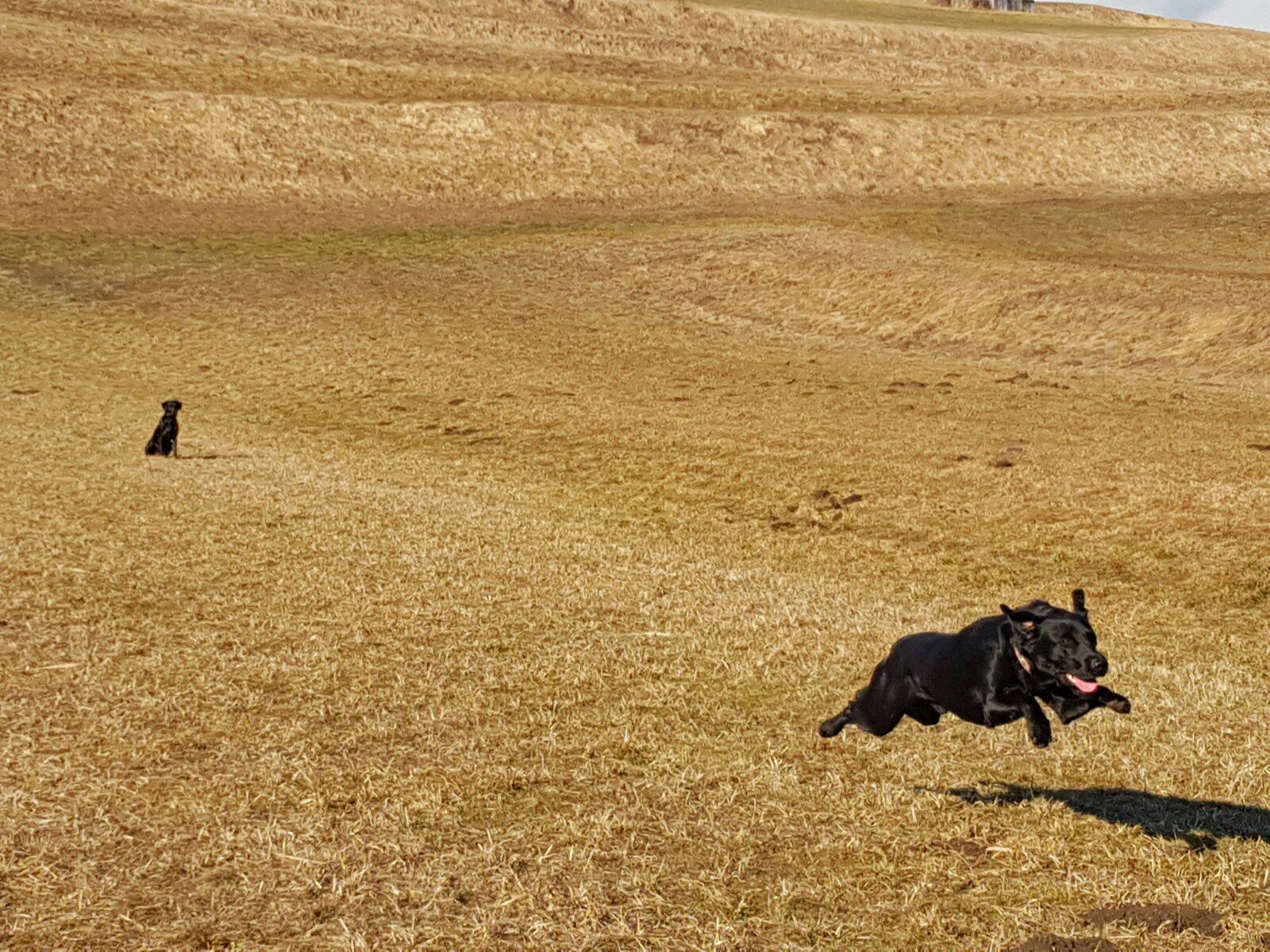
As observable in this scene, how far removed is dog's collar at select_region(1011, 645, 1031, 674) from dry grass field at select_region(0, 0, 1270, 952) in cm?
135

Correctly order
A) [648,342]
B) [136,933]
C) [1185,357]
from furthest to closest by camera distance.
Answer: [648,342]
[1185,357]
[136,933]

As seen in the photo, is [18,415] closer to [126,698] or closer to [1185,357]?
[126,698]

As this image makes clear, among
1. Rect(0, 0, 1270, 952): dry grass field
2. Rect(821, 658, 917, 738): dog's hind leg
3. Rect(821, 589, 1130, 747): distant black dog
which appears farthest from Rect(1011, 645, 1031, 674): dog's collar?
Rect(0, 0, 1270, 952): dry grass field

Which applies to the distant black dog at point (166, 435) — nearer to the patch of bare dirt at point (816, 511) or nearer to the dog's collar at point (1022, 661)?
the patch of bare dirt at point (816, 511)

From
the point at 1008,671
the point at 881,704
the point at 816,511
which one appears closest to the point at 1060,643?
the point at 1008,671

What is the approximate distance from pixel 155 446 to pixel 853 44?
7260 centimetres

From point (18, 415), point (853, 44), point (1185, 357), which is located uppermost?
point (853, 44)

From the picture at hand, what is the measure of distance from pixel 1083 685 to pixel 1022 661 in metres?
0.44

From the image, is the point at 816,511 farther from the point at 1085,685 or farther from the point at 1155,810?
the point at 1085,685

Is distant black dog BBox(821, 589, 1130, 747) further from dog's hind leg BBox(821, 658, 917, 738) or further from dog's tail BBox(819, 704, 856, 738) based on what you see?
dog's tail BBox(819, 704, 856, 738)

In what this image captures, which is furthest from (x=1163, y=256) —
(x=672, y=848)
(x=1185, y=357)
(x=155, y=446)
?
(x=672, y=848)

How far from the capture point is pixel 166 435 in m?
26.0

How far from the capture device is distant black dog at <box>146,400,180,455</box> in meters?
25.9

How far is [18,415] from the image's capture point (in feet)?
97.2
